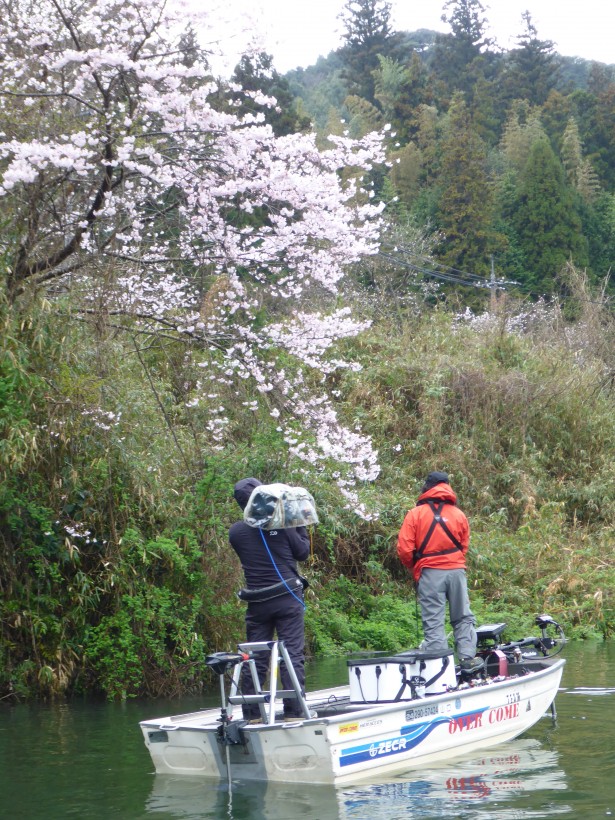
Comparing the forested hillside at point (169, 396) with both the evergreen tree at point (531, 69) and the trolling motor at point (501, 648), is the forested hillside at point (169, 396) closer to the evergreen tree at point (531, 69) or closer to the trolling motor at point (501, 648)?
the trolling motor at point (501, 648)

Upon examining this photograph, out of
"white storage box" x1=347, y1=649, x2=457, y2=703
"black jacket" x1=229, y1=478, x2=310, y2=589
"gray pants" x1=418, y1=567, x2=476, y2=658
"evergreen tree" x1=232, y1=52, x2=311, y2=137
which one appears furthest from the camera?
"evergreen tree" x1=232, y1=52, x2=311, y2=137

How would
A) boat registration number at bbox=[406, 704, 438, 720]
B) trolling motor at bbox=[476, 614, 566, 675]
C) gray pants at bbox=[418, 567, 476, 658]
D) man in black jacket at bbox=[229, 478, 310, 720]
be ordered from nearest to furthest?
boat registration number at bbox=[406, 704, 438, 720] < man in black jacket at bbox=[229, 478, 310, 720] < gray pants at bbox=[418, 567, 476, 658] < trolling motor at bbox=[476, 614, 566, 675]

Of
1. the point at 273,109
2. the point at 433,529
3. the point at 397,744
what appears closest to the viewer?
the point at 397,744

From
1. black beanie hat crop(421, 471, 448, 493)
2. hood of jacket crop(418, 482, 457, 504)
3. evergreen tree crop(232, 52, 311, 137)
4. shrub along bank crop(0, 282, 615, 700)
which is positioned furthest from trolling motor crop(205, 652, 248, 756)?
evergreen tree crop(232, 52, 311, 137)

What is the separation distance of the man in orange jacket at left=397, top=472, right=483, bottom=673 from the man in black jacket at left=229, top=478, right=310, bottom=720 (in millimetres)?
1470

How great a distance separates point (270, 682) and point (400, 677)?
1.41 m

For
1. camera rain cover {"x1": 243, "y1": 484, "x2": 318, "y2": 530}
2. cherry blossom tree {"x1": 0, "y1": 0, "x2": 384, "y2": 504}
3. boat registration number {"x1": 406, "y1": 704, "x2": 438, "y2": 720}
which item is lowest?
boat registration number {"x1": 406, "y1": 704, "x2": 438, "y2": 720}

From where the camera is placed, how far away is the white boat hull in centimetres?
750

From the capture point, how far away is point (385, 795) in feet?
24.4

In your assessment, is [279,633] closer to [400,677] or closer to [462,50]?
[400,677]

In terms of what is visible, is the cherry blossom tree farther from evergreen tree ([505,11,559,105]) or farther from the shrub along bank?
evergreen tree ([505,11,559,105])

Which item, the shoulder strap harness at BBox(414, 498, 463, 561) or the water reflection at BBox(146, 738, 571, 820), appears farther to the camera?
the shoulder strap harness at BBox(414, 498, 463, 561)

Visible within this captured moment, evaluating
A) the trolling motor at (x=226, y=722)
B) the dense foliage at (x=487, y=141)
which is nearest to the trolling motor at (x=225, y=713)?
the trolling motor at (x=226, y=722)

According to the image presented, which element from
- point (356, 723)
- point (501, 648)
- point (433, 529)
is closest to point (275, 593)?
point (356, 723)
